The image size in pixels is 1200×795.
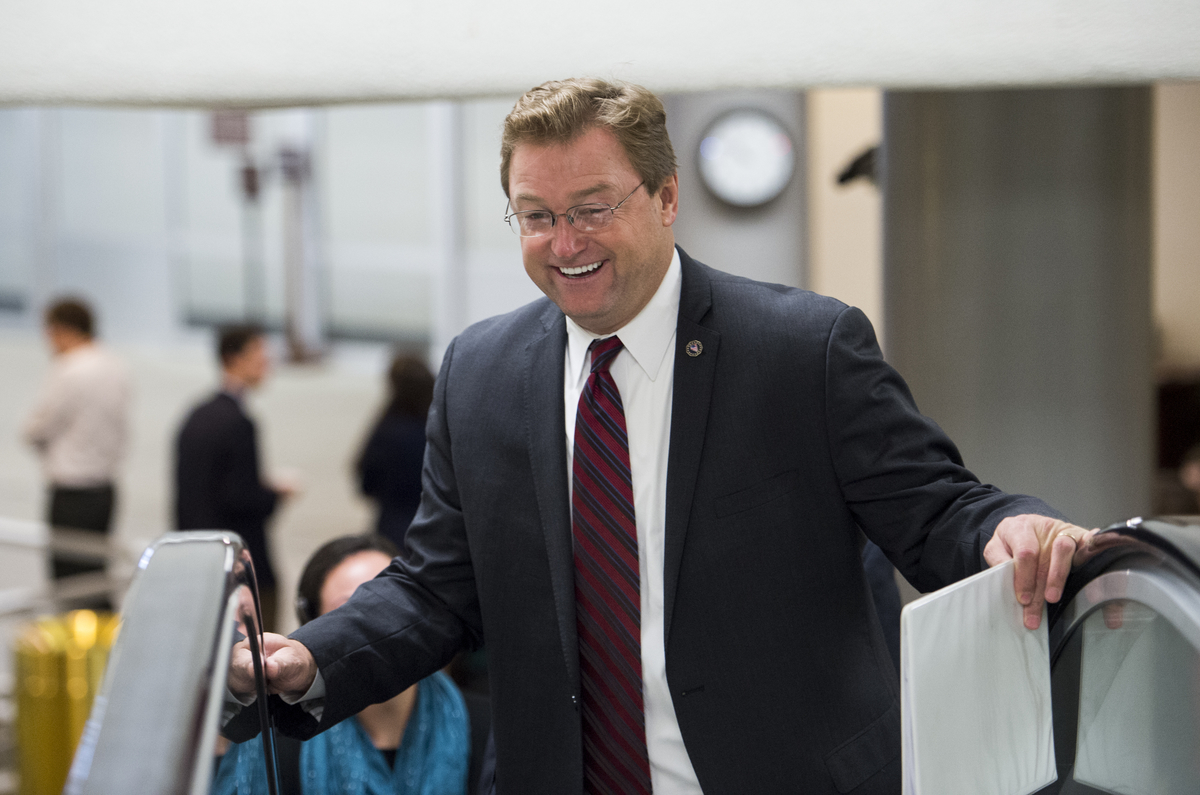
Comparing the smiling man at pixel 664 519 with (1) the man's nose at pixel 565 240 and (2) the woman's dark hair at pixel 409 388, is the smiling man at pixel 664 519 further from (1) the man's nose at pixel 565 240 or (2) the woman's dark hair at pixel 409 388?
(2) the woman's dark hair at pixel 409 388

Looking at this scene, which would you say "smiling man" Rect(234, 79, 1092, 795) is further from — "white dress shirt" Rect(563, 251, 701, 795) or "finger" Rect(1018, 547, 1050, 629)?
"finger" Rect(1018, 547, 1050, 629)

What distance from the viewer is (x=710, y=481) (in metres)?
1.72

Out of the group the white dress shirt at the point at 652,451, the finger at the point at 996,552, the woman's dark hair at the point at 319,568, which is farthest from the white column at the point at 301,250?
the finger at the point at 996,552

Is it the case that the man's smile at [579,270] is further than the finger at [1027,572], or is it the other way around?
the man's smile at [579,270]

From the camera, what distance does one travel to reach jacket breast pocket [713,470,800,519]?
1715 mm

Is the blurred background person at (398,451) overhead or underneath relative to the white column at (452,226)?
underneath

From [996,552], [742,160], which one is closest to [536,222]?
[996,552]

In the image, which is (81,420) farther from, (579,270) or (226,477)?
(579,270)

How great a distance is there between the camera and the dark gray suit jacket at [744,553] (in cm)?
169

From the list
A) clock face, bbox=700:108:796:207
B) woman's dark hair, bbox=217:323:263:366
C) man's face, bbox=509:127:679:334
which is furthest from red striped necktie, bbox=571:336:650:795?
clock face, bbox=700:108:796:207

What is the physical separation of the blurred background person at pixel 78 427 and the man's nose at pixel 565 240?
16.2ft

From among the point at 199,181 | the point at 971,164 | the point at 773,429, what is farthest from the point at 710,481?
the point at 199,181

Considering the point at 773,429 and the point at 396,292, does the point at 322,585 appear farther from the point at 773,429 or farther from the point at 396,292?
the point at 396,292

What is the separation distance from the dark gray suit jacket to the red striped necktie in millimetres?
27
